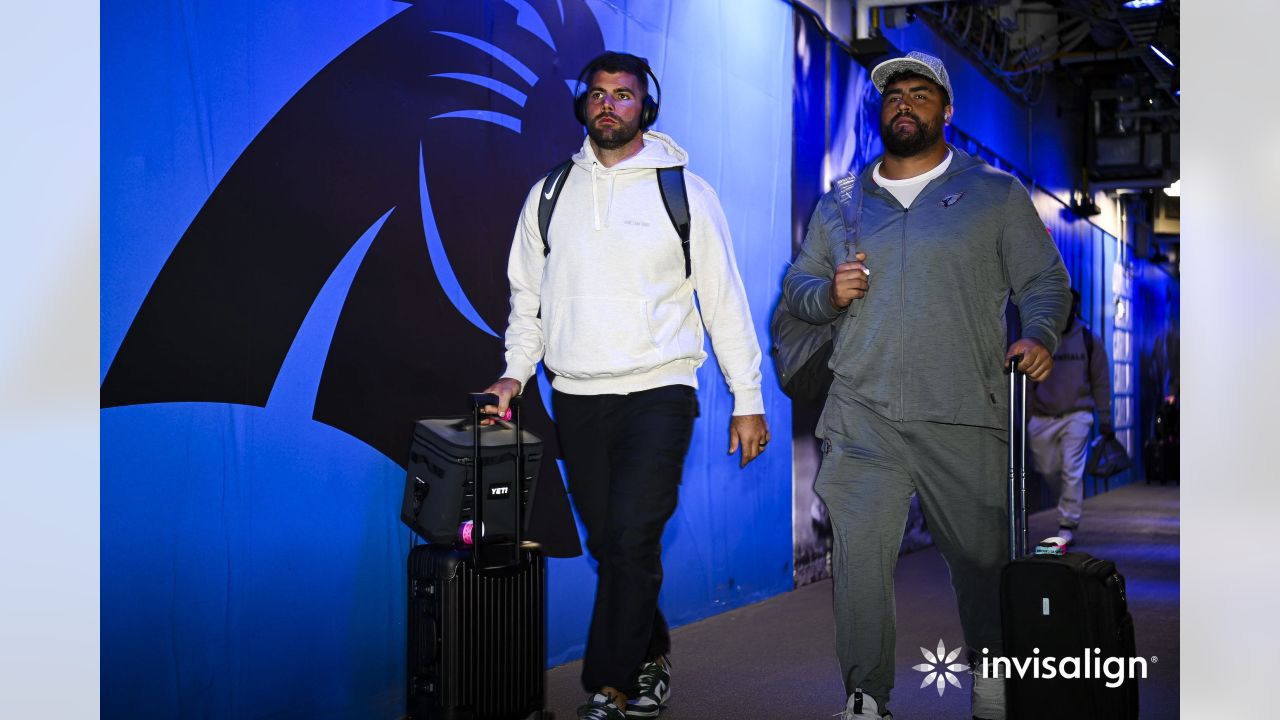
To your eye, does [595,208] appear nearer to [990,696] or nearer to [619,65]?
[619,65]

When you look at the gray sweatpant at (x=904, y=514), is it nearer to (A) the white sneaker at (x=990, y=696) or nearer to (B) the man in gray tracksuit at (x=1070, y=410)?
(A) the white sneaker at (x=990, y=696)

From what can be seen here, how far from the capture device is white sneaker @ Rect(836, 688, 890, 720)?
331 cm

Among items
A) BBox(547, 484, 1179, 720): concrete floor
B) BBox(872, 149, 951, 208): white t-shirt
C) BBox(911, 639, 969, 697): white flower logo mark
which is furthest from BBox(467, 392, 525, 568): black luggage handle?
BBox(911, 639, 969, 697): white flower logo mark

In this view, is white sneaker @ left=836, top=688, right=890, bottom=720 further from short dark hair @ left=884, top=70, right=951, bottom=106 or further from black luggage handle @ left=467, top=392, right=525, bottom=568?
short dark hair @ left=884, top=70, right=951, bottom=106

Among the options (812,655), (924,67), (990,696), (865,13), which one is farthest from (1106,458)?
(924,67)

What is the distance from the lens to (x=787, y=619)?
5699mm

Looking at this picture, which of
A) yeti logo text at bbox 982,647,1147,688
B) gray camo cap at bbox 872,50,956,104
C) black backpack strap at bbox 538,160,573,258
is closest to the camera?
yeti logo text at bbox 982,647,1147,688

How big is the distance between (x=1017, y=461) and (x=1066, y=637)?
1.52 feet

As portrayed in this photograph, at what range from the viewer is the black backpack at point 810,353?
3.69m

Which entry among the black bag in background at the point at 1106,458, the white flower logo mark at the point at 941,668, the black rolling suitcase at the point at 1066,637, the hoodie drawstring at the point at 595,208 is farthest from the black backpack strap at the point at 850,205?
the black bag in background at the point at 1106,458

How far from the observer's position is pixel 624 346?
3.52 metres

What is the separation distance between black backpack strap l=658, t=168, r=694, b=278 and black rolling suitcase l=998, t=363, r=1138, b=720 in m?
1.25

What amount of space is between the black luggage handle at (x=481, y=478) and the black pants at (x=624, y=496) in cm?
26
